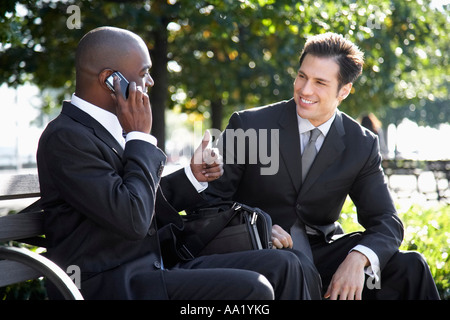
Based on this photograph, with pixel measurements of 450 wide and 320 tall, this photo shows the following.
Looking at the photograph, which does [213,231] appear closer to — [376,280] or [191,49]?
[376,280]

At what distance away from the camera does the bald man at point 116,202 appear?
9.05 feet

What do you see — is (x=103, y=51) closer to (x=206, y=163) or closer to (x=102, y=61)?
(x=102, y=61)

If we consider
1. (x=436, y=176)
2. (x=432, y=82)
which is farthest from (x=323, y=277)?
(x=432, y=82)

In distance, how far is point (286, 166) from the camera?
13.1 ft

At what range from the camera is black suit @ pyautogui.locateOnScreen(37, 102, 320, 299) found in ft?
8.99

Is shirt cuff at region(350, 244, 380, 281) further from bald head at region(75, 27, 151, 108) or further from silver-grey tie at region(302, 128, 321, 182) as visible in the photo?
bald head at region(75, 27, 151, 108)

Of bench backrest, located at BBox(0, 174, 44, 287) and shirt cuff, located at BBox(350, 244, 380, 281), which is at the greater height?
bench backrest, located at BBox(0, 174, 44, 287)

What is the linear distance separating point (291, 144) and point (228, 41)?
8.69 metres

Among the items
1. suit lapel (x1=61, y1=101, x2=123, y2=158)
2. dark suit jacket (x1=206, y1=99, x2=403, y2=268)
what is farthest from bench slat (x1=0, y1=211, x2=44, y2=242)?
dark suit jacket (x1=206, y1=99, x2=403, y2=268)

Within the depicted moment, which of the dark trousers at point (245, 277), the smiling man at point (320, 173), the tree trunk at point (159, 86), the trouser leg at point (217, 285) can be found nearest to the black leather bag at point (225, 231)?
the dark trousers at point (245, 277)

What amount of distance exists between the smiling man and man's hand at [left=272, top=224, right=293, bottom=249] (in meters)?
0.01

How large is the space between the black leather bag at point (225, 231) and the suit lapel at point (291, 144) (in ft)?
2.10

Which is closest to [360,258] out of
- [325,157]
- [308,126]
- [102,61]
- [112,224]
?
[325,157]

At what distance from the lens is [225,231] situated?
3412 mm
